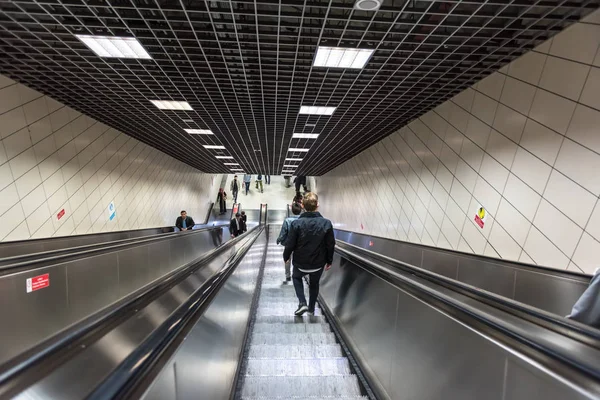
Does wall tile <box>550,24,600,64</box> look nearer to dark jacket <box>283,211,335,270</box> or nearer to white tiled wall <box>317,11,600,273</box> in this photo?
white tiled wall <box>317,11,600,273</box>

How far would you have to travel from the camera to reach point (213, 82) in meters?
6.27

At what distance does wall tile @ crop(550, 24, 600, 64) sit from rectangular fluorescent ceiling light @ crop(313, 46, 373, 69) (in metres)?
2.39

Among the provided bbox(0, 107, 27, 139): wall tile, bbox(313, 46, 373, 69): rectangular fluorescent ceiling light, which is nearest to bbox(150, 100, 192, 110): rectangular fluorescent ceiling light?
bbox(0, 107, 27, 139): wall tile

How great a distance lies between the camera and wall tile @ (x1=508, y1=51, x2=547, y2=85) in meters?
4.74

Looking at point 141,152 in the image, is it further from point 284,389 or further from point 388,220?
point 284,389

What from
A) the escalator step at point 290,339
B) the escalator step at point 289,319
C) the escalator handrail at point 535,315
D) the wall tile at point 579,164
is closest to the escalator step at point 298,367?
the escalator step at point 290,339

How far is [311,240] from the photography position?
158 inches

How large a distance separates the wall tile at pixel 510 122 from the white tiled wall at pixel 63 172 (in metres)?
8.64

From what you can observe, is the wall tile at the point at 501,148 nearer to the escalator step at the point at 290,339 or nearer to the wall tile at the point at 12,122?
the escalator step at the point at 290,339

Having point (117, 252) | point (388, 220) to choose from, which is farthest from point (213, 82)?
point (388, 220)

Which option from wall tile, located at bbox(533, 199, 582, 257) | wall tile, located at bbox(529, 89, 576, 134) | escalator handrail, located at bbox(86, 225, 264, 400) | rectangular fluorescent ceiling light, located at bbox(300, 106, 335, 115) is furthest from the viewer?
rectangular fluorescent ceiling light, located at bbox(300, 106, 335, 115)

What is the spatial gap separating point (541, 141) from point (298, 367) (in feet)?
14.8

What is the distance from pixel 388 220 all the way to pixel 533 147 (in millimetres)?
6133

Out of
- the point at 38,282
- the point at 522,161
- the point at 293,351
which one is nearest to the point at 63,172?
the point at 38,282
